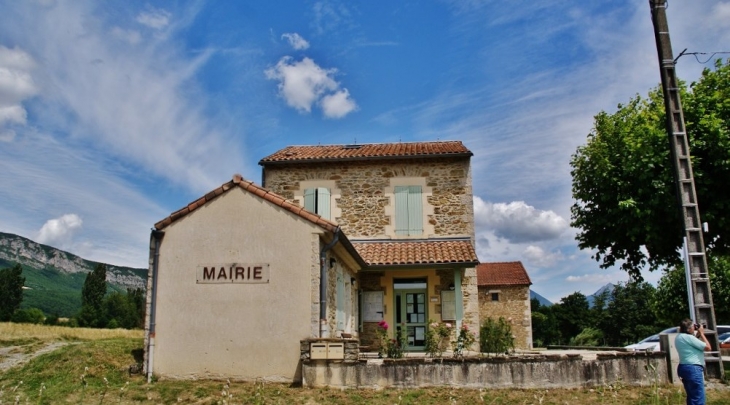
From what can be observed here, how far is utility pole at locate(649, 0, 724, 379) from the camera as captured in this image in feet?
31.0

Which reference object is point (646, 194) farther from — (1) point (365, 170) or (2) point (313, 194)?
(2) point (313, 194)

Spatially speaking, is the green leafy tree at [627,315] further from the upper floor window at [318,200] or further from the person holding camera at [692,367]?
the person holding camera at [692,367]

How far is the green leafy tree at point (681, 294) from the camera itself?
2219 centimetres

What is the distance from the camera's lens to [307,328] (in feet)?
32.9

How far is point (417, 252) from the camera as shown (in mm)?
14828

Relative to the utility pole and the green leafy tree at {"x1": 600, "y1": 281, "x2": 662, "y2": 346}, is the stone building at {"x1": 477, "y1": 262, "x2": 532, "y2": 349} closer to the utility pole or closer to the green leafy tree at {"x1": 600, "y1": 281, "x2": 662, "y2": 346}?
the green leafy tree at {"x1": 600, "y1": 281, "x2": 662, "y2": 346}

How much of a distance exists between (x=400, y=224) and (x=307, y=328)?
270 inches

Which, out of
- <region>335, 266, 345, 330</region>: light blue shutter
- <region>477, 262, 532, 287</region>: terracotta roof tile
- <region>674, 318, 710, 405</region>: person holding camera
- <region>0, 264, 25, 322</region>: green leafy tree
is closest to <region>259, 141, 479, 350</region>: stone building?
<region>335, 266, 345, 330</region>: light blue shutter

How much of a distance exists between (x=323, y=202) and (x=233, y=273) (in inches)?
256

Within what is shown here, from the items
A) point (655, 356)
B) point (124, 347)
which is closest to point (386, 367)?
point (655, 356)

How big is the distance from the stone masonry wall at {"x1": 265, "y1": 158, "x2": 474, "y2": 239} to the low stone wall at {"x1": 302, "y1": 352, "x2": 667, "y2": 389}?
22.9ft

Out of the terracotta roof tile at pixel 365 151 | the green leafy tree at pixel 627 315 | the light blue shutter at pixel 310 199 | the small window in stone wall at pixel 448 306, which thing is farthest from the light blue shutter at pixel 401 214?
the green leafy tree at pixel 627 315

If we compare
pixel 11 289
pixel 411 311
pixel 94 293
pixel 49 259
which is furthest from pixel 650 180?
pixel 49 259

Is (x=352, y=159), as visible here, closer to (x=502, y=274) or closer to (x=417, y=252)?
(x=417, y=252)
